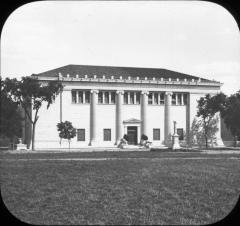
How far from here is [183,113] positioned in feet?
176

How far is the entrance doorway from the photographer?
2035 inches

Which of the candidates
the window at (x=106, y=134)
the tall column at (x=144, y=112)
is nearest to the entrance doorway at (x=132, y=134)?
the tall column at (x=144, y=112)

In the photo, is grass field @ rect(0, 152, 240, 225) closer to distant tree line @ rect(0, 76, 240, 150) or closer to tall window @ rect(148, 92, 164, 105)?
distant tree line @ rect(0, 76, 240, 150)

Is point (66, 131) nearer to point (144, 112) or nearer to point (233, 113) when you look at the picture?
point (144, 112)

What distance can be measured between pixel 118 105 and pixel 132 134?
425 centimetres

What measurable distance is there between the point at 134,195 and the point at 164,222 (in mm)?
3144

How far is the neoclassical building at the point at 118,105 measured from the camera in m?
48.2

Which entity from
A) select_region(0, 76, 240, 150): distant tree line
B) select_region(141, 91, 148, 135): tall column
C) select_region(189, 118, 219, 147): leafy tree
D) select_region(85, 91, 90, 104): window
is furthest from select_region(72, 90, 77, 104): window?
select_region(189, 118, 219, 147): leafy tree

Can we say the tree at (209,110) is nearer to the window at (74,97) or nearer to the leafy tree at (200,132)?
the leafy tree at (200,132)

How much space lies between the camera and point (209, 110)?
4891cm

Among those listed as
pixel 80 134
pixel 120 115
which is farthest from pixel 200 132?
pixel 80 134

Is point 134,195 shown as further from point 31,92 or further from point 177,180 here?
point 31,92

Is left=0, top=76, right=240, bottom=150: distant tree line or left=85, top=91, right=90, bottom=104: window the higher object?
left=85, top=91, right=90, bottom=104: window

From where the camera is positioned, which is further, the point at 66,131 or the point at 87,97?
the point at 87,97
